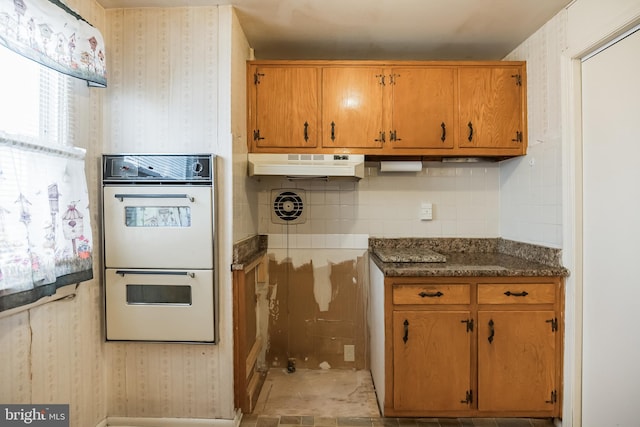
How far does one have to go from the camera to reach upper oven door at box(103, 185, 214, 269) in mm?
1787

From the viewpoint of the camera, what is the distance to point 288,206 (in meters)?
2.59

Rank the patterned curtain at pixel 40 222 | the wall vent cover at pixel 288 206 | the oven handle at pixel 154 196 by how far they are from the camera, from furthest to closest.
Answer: the wall vent cover at pixel 288 206 → the oven handle at pixel 154 196 → the patterned curtain at pixel 40 222

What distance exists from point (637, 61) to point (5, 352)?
3101 millimetres

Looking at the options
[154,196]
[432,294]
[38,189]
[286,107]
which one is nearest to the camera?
[38,189]

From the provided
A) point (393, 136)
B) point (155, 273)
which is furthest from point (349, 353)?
point (393, 136)

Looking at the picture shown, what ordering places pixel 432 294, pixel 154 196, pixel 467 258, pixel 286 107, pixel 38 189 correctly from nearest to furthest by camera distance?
1. pixel 38 189
2. pixel 154 196
3. pixel 432 294
4. pixel 286 107
5. pixel 467 258

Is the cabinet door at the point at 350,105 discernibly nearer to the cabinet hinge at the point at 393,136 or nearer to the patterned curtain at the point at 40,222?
the cabinet hinge at the point at 393,136

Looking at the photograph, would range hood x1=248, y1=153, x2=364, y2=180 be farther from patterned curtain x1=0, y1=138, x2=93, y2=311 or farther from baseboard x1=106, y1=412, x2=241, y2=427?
baseboard x1=106, y1=412, x2=241, y2=427

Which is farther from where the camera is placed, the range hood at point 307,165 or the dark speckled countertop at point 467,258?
the range hood at point 307,165

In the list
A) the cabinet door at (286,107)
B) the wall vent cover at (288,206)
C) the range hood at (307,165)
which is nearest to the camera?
the range hood at (307,165)

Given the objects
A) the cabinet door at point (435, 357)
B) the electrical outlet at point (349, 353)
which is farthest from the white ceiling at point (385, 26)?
the electrical outlet at point (349, 353)

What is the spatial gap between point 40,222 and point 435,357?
2.12 metres

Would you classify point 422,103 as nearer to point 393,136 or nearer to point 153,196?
point 393,136

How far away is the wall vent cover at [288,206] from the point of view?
259 cm
